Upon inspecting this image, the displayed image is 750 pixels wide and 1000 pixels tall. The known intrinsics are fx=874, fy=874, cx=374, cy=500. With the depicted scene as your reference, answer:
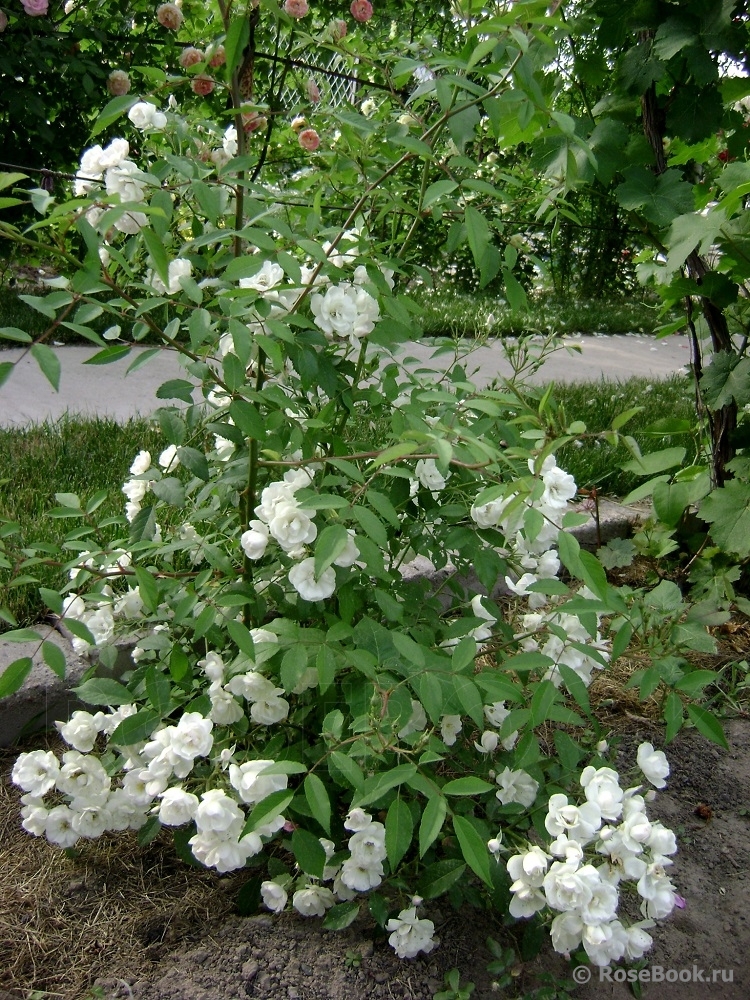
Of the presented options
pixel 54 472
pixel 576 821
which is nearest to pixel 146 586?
pixel 576 821

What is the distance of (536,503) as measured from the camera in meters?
1.32

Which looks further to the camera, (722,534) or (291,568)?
(722,534)

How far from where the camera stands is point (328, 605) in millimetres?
1516

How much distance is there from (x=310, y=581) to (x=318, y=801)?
31 cm

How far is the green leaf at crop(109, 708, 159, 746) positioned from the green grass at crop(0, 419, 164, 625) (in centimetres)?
57

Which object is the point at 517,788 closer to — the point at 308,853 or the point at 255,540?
the point at 308,853

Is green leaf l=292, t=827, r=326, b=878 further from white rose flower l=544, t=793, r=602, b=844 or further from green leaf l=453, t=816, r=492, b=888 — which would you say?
white rose flower l=544, t=793, r=602, b=844

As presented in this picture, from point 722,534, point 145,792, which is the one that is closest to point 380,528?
point 145,792

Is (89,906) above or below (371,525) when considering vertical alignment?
below

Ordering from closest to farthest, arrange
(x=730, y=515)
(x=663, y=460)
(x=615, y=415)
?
Result: (x=730, y=515) < (x=663, y=460) < (x=615, y=415)

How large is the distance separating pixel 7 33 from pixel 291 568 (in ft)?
12.6

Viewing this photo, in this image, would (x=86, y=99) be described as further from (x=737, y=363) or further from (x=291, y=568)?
(x=291, y=568)

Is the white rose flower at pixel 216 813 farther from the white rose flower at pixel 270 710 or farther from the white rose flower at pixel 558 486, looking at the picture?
the white rose flower at pixel 558 486

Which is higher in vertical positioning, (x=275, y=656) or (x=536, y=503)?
(x=536, y=503)
